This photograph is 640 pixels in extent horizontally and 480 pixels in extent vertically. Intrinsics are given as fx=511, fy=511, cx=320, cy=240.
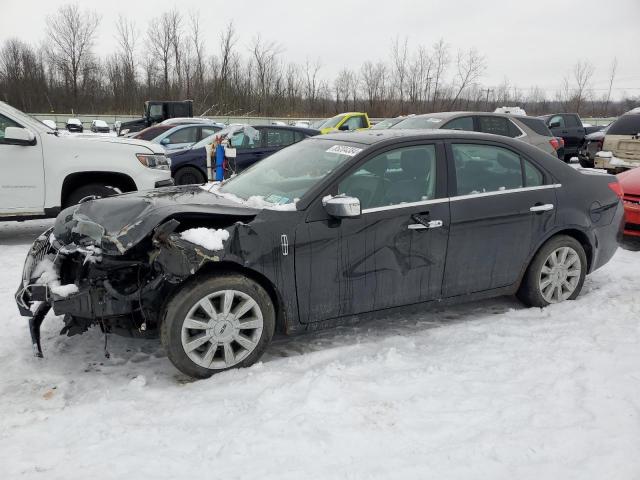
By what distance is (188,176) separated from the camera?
1159 centimetres

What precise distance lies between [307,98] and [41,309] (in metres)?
50.4

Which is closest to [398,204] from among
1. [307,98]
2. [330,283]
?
[330,283]

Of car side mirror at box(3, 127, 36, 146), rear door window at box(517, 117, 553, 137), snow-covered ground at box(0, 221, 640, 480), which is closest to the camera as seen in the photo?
snow-covered ground at box(0, 221, 640, 480)

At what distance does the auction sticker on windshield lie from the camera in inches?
150

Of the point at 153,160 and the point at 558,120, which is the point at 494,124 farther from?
the point at 558,120

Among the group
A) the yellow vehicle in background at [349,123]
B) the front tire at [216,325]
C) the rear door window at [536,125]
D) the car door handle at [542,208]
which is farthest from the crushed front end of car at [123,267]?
the yellow vehicle in background at [349,123]

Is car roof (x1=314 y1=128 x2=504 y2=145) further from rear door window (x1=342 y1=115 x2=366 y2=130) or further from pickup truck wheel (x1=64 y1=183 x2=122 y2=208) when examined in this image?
rear door window (x1=342 y1=115 x2=366 y2=130)

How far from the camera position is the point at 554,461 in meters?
2.53

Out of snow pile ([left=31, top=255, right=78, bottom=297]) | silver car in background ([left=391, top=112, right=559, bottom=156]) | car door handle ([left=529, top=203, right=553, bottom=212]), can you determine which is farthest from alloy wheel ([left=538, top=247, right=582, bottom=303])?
silver car in background ([left=391, top=112, right=559, bottom=156])

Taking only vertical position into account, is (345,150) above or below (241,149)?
above

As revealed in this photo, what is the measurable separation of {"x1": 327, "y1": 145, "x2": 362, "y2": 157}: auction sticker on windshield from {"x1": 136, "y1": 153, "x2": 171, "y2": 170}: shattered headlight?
3.86 meters

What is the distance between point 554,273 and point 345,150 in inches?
86.1

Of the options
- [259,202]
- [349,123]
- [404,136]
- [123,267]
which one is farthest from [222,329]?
[349,123]

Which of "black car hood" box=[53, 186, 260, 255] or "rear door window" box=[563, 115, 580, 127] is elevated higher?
"rear door window" box=[563, 115, 580, 127]
